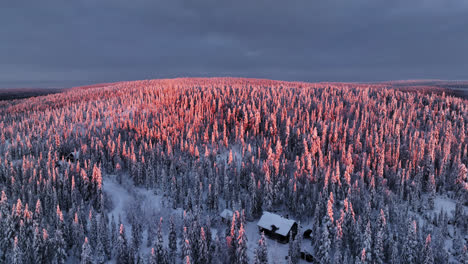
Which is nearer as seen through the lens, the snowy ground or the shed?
→ the snowy ground

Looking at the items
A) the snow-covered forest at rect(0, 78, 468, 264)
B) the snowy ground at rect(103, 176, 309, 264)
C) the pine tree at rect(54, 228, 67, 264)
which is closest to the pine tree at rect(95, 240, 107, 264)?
the snow-covered forest at rect(0, 78, 468, 264)

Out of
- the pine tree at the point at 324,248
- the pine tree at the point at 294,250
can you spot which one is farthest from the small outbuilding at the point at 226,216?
the pine tree at the point at 324,248

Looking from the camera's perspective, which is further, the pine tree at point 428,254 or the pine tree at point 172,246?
the pine tree at point 172,246

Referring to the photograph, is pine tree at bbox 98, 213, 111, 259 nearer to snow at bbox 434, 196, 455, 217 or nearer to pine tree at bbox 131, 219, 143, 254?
pine tree at bbox 131, 219, 143, 254

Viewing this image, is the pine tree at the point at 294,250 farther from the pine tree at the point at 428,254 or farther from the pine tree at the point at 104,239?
the pine tree at the point at 104,239

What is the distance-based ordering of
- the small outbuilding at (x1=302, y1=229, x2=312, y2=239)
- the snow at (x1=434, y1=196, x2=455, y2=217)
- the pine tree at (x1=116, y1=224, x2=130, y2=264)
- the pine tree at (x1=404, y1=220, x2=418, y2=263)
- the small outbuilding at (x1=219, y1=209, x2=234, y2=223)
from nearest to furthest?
1. the pine tree at (x1=404, y1=220, x2=418, y2=263)
2. the pine tree at (x1=116, y1=224, x2=130, y2=264)
3. the small outbuilding at (x1=302, y1=229, x2=312, y2=239)
4. the small outbuilding at (x1=219, y1=209, x2=234, y2=223)
5. the snow at (x1=434, y1=196, x2=455, y2=217)

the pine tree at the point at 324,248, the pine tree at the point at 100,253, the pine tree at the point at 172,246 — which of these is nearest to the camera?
the pine tree at the point at 324,248
